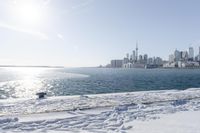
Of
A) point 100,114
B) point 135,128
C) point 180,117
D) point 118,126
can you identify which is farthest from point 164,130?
point 100,114

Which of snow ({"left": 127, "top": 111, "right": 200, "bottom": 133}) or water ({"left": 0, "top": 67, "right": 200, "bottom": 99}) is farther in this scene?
water ({"left": 0, "top": 67, "right": 200, "bottom": 99})

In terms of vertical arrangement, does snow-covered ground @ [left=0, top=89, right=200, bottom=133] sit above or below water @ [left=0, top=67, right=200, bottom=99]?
above

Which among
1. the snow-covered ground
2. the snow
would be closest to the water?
the snow-covered ground

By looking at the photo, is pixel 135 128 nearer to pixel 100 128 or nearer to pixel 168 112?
pixel 100 128

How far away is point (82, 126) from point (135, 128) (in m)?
2.56

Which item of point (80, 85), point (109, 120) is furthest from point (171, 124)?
point (80, 85)

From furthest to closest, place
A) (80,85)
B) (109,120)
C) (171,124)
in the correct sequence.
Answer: (80,85), (109,120), (171,124)

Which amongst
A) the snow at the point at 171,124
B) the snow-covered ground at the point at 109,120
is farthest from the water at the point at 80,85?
the snow at the point at 171,124

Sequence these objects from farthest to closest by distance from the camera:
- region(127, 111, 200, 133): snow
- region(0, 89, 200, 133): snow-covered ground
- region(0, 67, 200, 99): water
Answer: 1. region(0, 67, 200, 99): water
2. region(0, 89, 200, 133): snow-covered ground
3. region(127, 111, 200, 133): snow

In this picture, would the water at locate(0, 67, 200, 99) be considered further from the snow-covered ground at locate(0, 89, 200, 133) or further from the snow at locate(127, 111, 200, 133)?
the snow at locate(127, 111, 200, 133)

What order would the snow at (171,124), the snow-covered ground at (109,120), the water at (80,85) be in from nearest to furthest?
1. the snow at (171,124)
2. the snow-covered ground at (109,120)
3. the water at (80,85)

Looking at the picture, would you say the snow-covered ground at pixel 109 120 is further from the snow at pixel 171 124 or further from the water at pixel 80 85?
the water at pixel 80 85

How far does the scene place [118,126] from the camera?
13.1m

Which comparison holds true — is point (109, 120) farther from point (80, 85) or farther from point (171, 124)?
point (80, 85)
